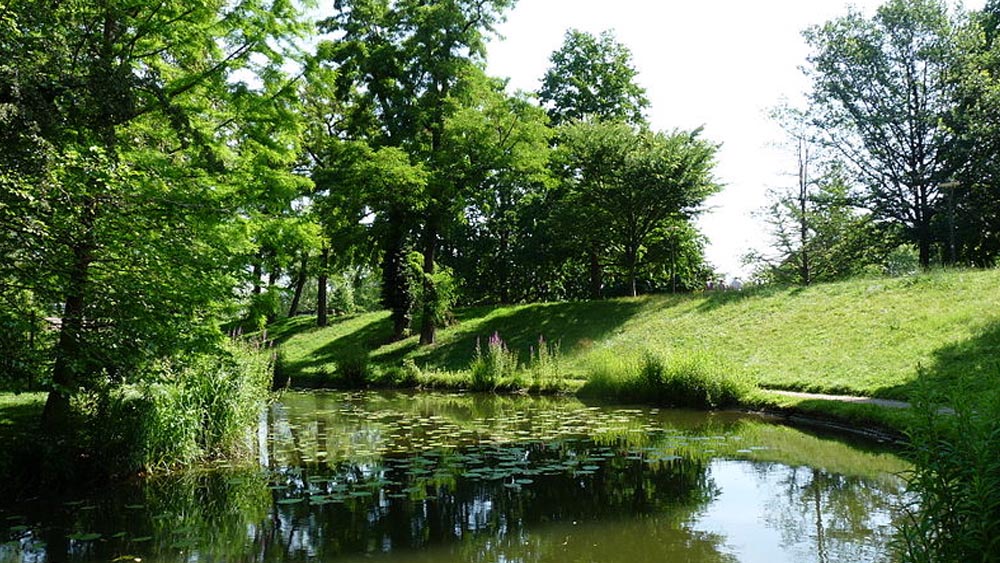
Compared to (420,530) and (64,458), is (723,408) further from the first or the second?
(64,458)

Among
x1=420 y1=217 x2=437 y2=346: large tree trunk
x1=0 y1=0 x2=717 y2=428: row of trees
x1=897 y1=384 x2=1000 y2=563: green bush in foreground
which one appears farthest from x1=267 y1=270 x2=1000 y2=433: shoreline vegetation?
x1=897 y1=384 x2=1000 y2=563: green bush in foreground

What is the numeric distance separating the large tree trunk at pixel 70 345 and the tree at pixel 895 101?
29938mm

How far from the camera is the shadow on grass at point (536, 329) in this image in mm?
22094

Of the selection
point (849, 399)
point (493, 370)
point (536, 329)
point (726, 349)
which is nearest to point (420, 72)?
point (536, 329)

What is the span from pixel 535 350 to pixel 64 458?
15960 millimetres

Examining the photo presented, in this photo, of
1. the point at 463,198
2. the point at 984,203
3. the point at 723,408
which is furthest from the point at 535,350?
the point at 984,203

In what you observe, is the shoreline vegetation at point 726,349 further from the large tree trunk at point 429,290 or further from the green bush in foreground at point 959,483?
the green bush in foreground at point 959,483

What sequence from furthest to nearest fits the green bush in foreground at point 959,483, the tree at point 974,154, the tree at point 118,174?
1. the tree at point 974,154
2. the tree at point 118,174
3. the green bush in foreground at point 959,483

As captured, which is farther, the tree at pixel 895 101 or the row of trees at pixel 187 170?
→ the tree at pixel 895 101

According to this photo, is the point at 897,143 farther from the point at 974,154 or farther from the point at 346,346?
the point at 346,346

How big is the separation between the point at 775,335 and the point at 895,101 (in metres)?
16.9

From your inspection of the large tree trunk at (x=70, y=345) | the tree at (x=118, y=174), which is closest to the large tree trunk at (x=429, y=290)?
the tree at (x=118, y=174)

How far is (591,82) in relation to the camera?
33031 millimetres

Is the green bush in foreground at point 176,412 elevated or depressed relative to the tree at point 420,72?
depressed
